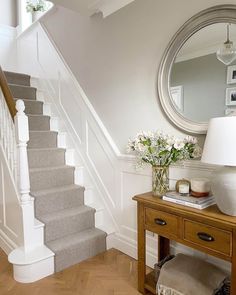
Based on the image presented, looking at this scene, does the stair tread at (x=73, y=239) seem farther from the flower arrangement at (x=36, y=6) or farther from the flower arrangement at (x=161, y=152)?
the flower arrangement at (x=36, y=6)

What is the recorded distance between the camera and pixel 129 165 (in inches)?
96.0

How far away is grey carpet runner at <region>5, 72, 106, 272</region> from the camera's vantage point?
236 centimetres

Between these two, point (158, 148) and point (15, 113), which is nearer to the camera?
point (158, 148)

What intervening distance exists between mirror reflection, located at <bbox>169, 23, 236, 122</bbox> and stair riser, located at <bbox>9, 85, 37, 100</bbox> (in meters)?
2.43

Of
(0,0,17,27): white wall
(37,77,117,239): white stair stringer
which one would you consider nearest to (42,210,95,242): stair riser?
(37,77,117,239): white stair stringer

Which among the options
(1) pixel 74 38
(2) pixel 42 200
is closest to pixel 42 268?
(2) pixel 42 200

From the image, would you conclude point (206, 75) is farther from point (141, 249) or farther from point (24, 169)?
point (24, 169)

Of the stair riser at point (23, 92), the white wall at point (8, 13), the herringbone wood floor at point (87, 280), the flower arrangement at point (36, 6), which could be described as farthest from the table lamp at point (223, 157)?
the white wall at point (8, 13)

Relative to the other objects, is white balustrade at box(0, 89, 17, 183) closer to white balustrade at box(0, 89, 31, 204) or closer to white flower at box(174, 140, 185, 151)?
white balustrade at box(0, 89, 31, 204)

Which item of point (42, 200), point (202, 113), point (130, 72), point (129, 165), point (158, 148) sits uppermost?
point (130, 72)

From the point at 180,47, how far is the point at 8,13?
161 inches

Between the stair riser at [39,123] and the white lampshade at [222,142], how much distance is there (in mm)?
2528

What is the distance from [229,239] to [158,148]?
29.6 inches

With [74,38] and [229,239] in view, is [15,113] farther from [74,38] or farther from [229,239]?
[229,239]
